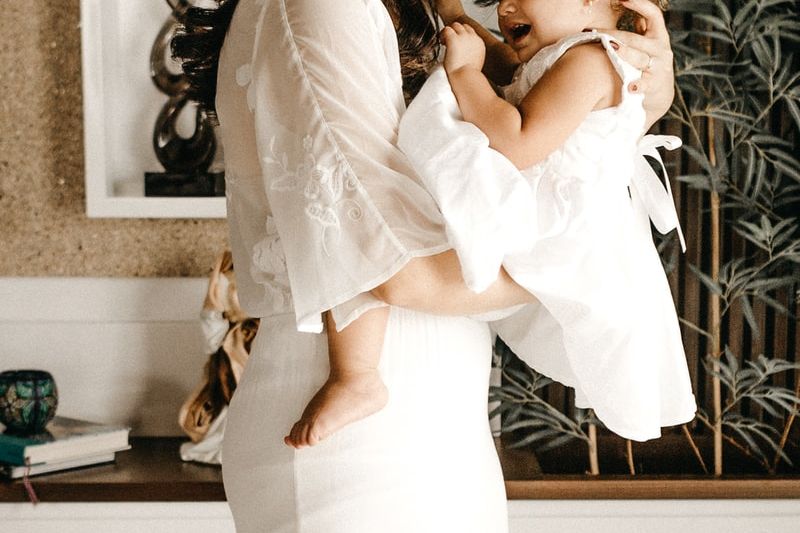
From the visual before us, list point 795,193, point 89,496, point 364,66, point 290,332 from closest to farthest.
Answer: point 364,66 < point 290,332 < point 89,496 < point 795,193

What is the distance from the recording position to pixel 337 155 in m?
0.94

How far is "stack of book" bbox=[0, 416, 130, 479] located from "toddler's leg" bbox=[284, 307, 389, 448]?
1.44 m

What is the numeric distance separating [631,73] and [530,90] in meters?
0.12

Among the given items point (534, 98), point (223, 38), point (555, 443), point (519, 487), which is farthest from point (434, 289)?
Result: point (555, 443)

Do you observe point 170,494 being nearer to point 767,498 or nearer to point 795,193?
point 767,498

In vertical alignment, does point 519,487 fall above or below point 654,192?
below

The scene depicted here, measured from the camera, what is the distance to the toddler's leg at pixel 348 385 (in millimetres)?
953

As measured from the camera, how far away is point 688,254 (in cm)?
248

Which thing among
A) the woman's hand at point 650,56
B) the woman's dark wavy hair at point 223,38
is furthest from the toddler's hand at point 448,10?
the woman's hand at point 650,56

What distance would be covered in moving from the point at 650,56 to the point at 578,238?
0.90ft

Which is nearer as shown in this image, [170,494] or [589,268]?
[589,268]

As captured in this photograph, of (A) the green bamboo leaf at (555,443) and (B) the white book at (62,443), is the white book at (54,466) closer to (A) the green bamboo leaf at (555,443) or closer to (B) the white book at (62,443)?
(B) the white book at (62,443)

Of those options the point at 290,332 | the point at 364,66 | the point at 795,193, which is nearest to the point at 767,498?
the point at 795,193

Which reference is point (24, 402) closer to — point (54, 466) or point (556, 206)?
point (54, 466)
